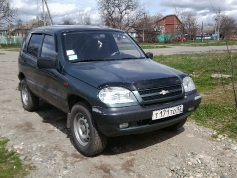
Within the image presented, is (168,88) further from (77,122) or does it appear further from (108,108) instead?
(77,122)

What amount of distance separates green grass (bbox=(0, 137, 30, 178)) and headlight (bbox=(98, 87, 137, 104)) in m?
1.34

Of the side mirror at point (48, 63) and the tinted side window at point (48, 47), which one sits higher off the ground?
the tinted side window at point (48, 47)

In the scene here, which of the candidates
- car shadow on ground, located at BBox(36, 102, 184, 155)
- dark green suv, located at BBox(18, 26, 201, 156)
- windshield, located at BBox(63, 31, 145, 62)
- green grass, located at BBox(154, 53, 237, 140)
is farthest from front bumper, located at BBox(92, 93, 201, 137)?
green grass, located at BBox(154, 53, 237, 140)

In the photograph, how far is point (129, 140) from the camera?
15.4ft

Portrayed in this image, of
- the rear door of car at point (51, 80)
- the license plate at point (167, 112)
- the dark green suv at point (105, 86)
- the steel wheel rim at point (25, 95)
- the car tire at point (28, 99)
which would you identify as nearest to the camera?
the dark green suv at point (105, 86)

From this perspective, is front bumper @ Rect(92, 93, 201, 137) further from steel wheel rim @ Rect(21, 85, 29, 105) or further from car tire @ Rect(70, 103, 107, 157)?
steel wheel rim @ Rect(21, 85, 29, 105)

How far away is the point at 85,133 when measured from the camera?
4266 mm

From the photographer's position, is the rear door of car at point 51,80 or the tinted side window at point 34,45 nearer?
the rear door of car at point 51,80

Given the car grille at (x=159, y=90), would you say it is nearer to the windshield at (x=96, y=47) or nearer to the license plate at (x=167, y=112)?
the license plate at (x=167, y=112)

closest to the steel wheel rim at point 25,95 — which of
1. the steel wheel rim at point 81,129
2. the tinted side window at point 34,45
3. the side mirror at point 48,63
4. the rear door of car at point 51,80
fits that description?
the tinted side window at point 34,45

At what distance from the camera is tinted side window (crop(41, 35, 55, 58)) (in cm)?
498

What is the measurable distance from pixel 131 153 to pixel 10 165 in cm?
161

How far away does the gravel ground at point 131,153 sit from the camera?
12.1ft

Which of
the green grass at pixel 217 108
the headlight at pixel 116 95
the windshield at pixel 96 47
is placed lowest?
the green grass at pixel 217 108
